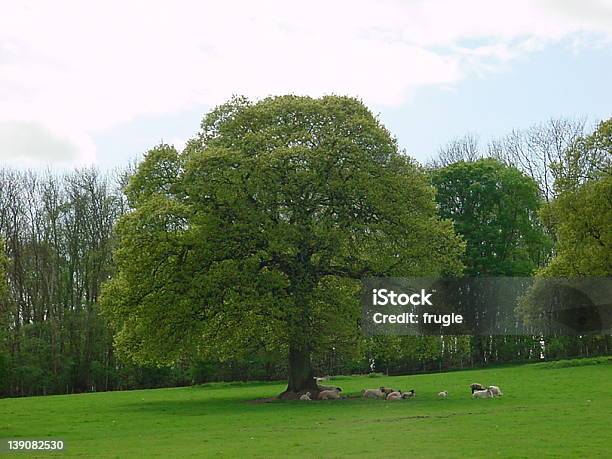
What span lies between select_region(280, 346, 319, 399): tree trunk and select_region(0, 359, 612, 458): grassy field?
1.98m

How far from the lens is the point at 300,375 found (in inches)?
1570

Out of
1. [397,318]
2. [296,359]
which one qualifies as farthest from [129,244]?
[397,318]

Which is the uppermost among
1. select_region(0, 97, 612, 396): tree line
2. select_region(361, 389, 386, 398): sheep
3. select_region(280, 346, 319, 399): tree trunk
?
select_region(0, 97, 612, 396): tree line

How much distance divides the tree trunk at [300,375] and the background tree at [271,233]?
5.9 inches

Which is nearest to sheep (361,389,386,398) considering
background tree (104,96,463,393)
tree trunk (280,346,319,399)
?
tree trunk (280,346,319,399)

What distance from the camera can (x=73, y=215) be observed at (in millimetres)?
68938

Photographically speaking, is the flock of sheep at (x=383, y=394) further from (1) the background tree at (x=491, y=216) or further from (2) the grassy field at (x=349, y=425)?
(1) the background tree at (x=491, y=216)

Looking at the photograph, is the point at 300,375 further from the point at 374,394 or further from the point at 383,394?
the point at 383,394

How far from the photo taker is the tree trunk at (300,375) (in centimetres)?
3941

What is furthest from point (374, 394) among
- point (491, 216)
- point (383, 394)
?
point (491, 216)

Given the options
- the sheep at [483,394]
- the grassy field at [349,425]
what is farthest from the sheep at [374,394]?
the sheep at [483,394]

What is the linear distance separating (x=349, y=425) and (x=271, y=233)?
1205 cm

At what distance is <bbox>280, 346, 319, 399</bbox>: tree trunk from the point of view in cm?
3941

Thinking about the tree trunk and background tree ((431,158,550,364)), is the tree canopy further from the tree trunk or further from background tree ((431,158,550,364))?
the tree trunk
